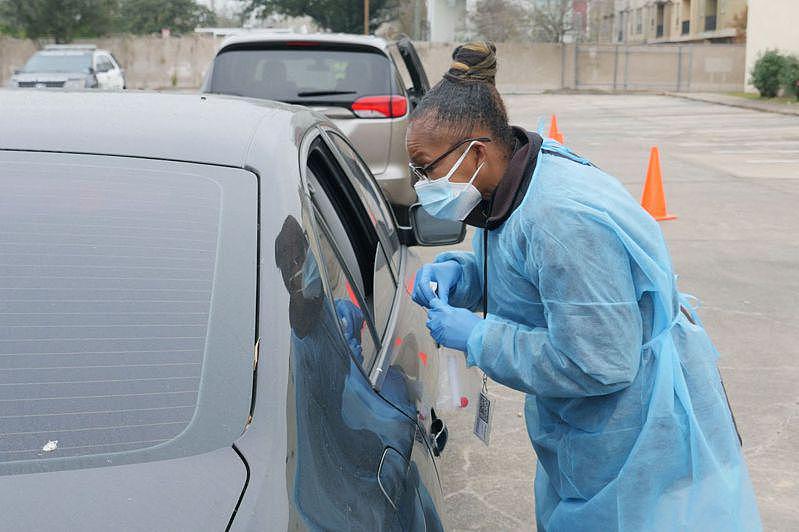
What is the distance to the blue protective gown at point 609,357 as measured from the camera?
1948 millimetres

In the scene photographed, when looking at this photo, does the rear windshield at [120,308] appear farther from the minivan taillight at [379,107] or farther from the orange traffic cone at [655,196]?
the orange traffic cone at [655,196]

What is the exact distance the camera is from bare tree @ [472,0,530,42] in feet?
192

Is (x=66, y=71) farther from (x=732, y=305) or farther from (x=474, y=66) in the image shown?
(x=474, y=66)

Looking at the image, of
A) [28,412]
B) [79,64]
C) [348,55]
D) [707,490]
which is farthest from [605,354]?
[79,64]

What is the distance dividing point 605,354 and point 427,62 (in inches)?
1681

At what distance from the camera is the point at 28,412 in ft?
5.14

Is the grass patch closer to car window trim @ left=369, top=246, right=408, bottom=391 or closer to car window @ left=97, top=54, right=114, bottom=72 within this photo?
car window @ left=97, top=54, right=114, bottom=72

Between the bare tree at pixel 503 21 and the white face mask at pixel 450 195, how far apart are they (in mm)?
57711

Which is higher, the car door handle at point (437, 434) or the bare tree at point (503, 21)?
the bare tree at point (503, 21)

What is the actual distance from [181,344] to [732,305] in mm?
A: 5415

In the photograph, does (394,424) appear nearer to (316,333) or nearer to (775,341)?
(316,333)

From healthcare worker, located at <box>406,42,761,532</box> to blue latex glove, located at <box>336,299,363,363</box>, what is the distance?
0.65 feet

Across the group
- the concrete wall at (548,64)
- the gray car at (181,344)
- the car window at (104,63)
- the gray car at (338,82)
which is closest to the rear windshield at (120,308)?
the gray car at (181,344)

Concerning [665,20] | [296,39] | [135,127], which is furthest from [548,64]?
[135,127]
